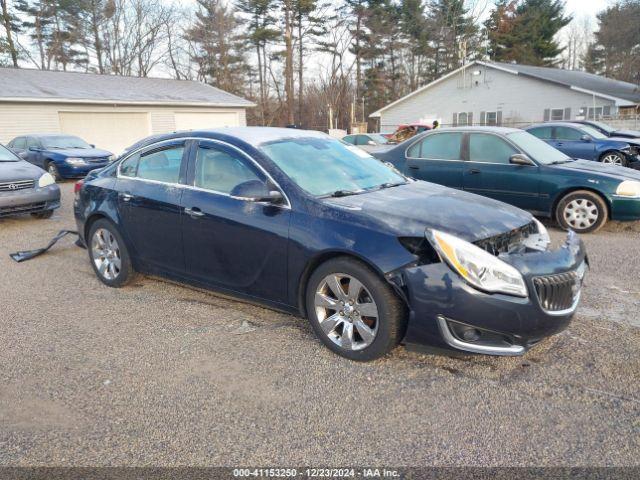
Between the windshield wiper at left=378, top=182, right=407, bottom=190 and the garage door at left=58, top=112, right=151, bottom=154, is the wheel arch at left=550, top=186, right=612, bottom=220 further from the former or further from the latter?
the garage door at left=58, top=112, right=151, bottom=154

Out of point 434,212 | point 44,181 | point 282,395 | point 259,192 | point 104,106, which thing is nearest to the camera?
point 282,395

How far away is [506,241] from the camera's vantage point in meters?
3.55

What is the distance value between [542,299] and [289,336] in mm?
1874

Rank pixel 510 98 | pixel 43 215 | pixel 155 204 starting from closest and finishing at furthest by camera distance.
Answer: pixel 155 204
pixel 43 215
pixel 510 98

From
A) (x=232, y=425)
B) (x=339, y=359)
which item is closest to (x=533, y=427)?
(x=339, y=359)

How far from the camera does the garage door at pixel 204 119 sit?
89.5ft

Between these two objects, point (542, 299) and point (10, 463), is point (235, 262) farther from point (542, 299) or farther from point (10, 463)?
point (542, 299)

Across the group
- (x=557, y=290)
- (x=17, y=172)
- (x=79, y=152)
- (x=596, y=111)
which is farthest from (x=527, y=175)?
(x=596, y=111)

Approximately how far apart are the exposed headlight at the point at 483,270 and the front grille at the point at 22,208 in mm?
7978

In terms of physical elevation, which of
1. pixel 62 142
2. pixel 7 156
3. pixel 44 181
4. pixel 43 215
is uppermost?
pixel 62 142

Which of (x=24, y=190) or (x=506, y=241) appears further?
(x=24, y=190)

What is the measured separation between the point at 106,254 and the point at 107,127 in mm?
21170

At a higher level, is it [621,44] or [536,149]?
[621,44]

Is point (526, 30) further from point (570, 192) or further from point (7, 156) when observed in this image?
point (7, 156)
